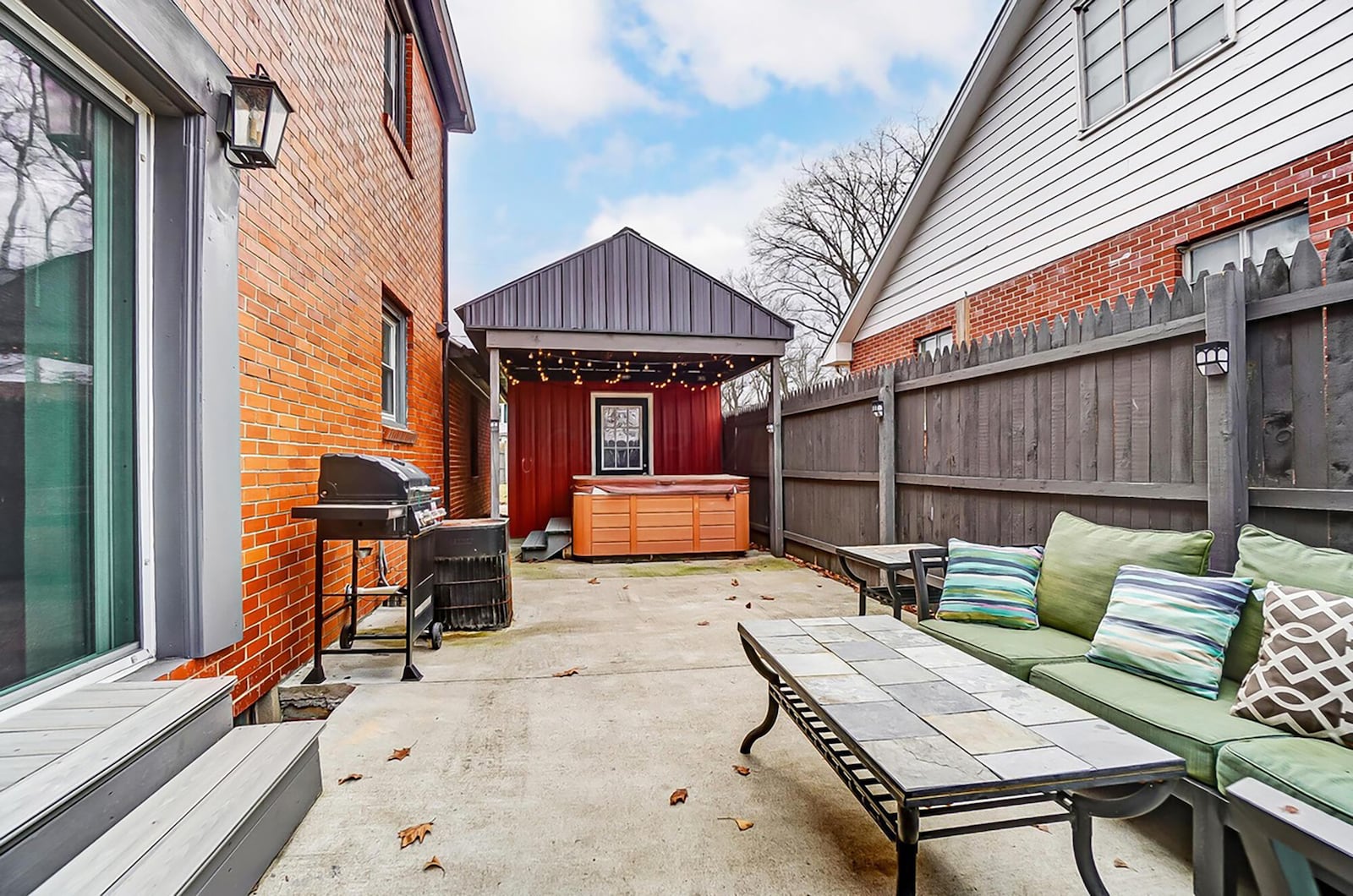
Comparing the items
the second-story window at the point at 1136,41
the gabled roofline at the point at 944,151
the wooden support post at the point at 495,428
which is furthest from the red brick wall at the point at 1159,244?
the wooden support post at the point at 495,428

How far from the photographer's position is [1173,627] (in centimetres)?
212

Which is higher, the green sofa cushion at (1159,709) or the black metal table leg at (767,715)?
the green sofa cushion at (1159,709)

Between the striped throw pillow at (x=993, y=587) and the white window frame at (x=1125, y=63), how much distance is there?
4.11 metres

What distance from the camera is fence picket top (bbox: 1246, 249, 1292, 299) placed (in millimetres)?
2365

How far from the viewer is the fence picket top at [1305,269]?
2.25 m

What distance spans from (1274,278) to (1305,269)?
0.36 ft

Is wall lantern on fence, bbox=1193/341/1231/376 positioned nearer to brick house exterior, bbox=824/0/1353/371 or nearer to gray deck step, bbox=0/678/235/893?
brick house exterior, bbox=824/0/1353/371

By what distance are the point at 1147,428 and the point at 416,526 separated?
366 cm

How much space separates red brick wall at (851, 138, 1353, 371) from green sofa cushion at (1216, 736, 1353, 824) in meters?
3.60

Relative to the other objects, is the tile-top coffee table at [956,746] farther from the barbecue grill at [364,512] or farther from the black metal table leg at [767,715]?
the barbecue grill at [364,512]

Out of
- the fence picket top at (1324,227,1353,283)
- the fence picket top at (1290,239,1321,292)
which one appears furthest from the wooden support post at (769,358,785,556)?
the fence picket top at (1324,227,1353,283)

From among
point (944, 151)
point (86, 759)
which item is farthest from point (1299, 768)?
point (944, 151)

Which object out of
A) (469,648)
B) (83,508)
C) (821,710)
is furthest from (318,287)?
(821,710)

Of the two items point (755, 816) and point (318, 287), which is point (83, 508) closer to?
point (318, 287)
